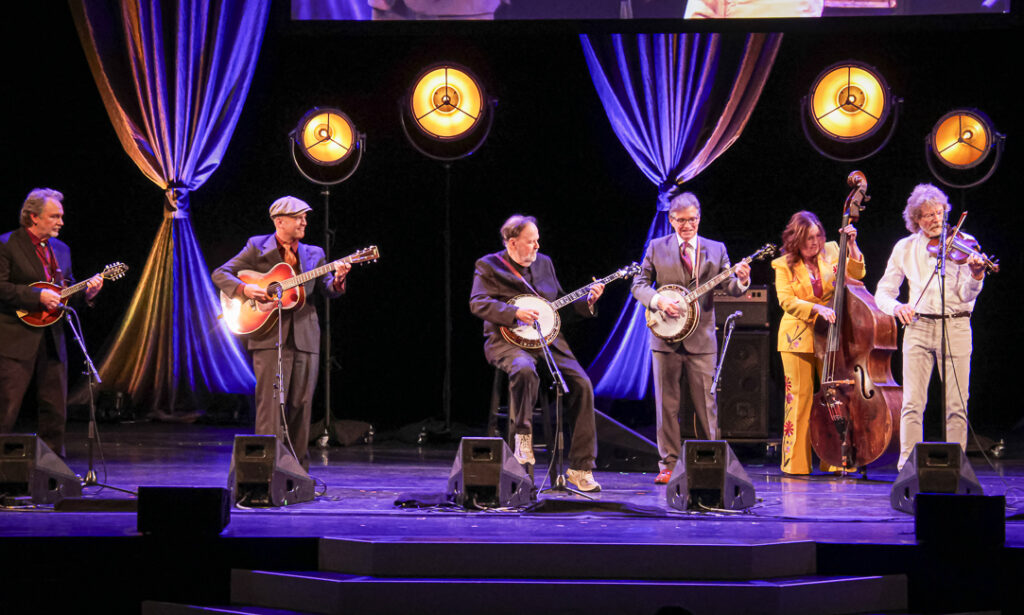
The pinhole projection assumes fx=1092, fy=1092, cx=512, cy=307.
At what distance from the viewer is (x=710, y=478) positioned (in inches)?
203

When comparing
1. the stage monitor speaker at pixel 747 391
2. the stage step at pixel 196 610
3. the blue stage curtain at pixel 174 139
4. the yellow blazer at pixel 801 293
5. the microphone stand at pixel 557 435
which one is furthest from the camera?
the blue stage curtain at pixel 174 139

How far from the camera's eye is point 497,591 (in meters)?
4.12

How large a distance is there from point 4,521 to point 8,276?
1.95 metres

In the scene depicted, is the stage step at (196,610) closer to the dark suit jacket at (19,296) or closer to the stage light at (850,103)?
the dark suit jacket at (19,296)

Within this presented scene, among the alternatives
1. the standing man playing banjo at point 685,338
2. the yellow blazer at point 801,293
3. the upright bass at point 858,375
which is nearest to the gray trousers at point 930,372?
the upright bass at point 858,375

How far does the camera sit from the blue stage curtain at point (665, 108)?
333 inches

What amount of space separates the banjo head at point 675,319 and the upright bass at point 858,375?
87 centimetres

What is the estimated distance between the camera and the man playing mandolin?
6.18m

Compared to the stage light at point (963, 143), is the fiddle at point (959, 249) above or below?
below

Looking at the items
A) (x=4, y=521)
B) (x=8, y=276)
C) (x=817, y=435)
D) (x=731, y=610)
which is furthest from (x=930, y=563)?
(x=8, y=276)

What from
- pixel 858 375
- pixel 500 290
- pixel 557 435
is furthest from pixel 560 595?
pixel 858 375

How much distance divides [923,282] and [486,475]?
2.88 metres

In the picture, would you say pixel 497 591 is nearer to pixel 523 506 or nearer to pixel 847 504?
pixel 523 506

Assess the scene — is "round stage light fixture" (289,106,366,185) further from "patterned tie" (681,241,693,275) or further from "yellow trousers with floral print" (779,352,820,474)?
"yellow trousers with floral print" (779,352,820,474)
